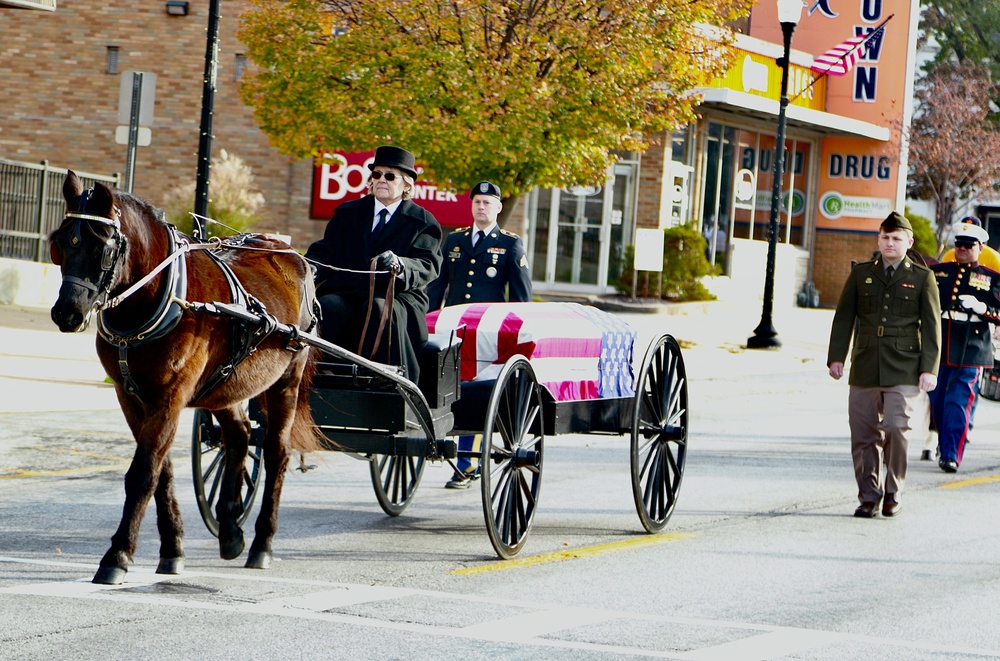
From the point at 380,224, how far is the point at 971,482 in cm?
622

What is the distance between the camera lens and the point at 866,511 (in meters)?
10.3

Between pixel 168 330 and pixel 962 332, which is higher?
pixel 962 332

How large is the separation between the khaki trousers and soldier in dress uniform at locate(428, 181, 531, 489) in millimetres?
2486

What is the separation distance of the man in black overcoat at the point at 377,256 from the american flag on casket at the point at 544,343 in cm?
44

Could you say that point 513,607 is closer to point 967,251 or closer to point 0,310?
point 967,251

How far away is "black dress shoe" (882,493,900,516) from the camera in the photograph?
10430 mm

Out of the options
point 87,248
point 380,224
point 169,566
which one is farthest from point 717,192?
point 87,248

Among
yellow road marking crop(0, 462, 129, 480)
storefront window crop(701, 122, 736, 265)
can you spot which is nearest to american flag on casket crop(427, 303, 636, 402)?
yellow road marking crop(0, 462, 129, 480)

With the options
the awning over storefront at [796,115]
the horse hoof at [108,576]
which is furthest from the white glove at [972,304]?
the awning over storefront at [796,115]

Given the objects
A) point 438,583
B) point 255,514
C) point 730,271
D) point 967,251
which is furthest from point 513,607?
point 730,271

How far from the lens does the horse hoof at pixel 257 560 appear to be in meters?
7.52

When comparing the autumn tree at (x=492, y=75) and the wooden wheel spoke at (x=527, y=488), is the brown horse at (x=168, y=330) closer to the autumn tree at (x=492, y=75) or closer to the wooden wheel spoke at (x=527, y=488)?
the wooden wheel spoke at (x=527, y=488)

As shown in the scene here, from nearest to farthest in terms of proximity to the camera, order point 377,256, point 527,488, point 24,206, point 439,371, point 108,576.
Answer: point 108,576, point 377,256, point 439,371, point 527,488, point 24,206

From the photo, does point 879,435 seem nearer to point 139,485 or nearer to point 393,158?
point 393,158
